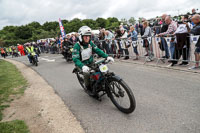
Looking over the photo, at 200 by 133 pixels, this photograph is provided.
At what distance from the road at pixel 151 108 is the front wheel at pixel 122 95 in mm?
154

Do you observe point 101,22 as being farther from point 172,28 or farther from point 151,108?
point 151,108

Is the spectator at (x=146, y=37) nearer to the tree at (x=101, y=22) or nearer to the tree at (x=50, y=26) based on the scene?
the tree at (x=50, y=26)

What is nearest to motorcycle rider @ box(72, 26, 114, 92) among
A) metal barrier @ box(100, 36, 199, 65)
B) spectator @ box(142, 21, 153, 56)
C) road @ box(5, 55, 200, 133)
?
road @ box(5, 55, 200, 133)

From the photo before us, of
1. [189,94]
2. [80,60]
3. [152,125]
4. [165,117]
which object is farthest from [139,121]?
[80,60]

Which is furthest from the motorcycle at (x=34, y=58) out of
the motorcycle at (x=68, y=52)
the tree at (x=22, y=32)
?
the tree at (x=22, y=32)

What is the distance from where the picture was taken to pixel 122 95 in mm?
3363

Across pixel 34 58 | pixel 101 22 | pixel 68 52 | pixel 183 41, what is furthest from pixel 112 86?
pixel 101 22

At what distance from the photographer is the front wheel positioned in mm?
3150

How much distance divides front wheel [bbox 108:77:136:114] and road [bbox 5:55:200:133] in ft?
0.51

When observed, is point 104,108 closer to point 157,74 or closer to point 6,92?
point 157,74

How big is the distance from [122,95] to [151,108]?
2.60ft

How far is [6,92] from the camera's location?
5.78 meters

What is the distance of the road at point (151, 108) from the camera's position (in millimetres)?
2857

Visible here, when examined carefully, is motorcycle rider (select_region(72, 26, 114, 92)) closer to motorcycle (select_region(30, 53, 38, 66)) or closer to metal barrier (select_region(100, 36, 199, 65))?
metal barrier (select_region(100, 36, 199, 65))
